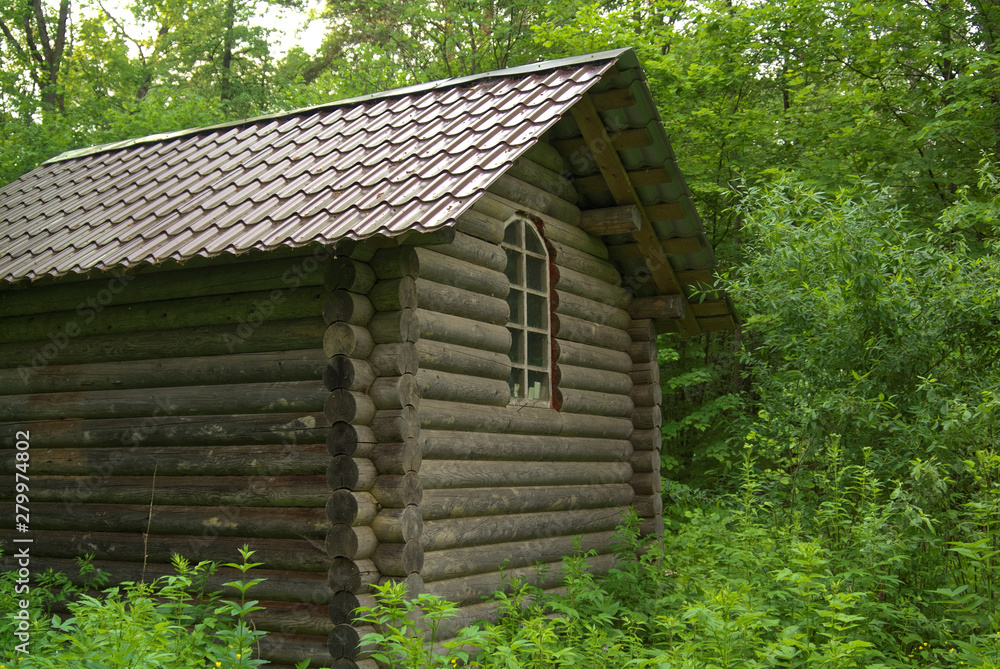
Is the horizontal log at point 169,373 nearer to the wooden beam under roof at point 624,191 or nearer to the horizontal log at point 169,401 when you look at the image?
the horizontal log at point 169,401

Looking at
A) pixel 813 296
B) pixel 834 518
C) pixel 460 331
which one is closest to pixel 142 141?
pixel 460 331

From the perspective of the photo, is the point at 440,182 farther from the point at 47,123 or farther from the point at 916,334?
the point at 47,123

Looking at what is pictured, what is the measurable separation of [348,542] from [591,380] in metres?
4.24

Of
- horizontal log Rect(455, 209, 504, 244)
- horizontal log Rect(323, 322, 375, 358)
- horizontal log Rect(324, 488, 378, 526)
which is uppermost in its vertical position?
horizontal log Rect(455, 209, 504, 244)

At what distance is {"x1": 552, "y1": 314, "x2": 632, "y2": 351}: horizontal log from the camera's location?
9.20 meters

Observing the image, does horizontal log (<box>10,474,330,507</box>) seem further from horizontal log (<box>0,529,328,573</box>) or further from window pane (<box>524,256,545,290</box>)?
window pane (<box>524,256,545,290</box>)

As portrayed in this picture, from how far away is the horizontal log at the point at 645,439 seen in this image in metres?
10.7

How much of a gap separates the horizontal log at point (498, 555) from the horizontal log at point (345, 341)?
66.7 inches

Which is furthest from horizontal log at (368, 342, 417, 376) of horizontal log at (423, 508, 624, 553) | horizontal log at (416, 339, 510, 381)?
horizontal log at (423, 508, 624, 553)

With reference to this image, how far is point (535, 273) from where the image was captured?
9109mm

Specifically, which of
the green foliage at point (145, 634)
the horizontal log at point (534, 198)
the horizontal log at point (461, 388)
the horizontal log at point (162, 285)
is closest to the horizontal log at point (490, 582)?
the green foliage at point (145, 634)

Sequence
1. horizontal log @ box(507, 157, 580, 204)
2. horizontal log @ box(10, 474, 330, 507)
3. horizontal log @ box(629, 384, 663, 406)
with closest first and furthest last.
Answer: horizontal log @ box(10, 474, 330, 507), horizontal log @ box(507, 157, 580, 204), horizontal log @ box(629, 384, 663, 406)

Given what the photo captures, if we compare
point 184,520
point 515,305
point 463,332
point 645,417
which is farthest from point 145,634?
point 645,417

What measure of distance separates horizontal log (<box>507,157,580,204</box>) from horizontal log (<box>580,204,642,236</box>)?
0.26m
